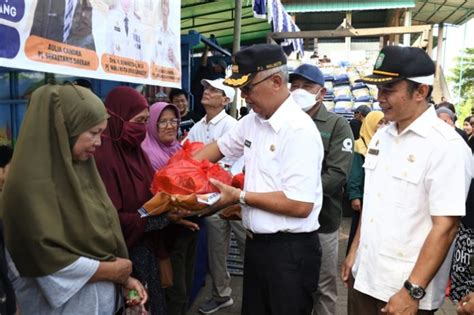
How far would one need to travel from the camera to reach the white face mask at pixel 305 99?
10.4 ft

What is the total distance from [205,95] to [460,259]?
280cm

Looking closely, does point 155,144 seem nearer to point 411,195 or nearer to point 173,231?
point 173,231

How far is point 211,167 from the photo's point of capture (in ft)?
7.86

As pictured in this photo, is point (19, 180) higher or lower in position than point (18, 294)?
higher

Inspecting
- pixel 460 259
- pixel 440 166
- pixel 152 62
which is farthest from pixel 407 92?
pixel 152 62

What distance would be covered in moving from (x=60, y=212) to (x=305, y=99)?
2017 mm

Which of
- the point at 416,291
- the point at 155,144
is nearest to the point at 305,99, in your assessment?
the point at 155,144

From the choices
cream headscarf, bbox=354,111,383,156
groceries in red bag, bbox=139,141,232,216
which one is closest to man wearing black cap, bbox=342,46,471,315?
groceries in red bag, bbox=139,141,232,216

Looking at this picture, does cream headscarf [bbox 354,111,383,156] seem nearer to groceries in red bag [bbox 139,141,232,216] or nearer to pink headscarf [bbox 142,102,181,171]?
pink headscarf [bbox 142,102,181,171]

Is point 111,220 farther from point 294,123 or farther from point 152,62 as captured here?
point 152,62

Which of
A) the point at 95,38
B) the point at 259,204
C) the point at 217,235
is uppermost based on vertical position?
the point at 95,38

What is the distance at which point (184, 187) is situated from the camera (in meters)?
2.25

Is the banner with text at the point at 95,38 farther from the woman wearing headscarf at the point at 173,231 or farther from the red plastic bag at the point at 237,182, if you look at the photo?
the red plastic bag at the point at 237,182

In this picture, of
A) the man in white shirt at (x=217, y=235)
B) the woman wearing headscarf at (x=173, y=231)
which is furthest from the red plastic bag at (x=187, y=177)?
the man in white shirt at (x=217, y=235)
